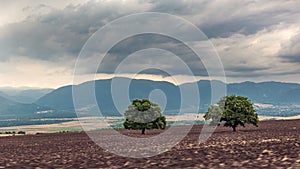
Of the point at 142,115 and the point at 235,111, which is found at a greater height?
the point at 235,111

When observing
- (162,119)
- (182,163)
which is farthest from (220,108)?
(182,163)

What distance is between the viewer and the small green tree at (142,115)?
322 ft

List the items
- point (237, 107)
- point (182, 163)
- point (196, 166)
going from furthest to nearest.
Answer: point (237, 107) < point (182, 163) < point (196, 166)

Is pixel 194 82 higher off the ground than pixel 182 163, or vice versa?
pixel 194 82

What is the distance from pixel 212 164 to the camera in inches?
1171

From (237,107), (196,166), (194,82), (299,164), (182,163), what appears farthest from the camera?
(237,107)

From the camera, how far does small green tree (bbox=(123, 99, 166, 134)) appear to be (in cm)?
9821

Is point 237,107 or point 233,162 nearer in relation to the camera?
point 233,162

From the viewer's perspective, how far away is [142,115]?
10050 cm

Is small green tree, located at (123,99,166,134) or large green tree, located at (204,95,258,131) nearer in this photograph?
large green tree, located at (204,95,258,131)

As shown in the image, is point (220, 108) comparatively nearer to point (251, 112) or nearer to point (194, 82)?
point (251, 112)

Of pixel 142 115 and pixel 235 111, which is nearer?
pixel 235 111

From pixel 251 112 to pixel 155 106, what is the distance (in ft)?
79.4

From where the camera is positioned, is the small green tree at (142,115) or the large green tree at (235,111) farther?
the small green tree at (142,115)
